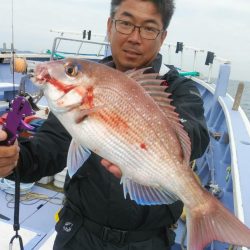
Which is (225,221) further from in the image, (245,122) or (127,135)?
(245,122)

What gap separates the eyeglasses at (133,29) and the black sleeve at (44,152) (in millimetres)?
776

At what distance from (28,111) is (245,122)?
3.49 meters

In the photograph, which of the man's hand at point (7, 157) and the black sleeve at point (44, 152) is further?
the black sleeve at point (44, 152)

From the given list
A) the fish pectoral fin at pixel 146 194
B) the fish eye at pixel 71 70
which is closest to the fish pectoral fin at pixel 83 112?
the fish eye at pixel 71 70

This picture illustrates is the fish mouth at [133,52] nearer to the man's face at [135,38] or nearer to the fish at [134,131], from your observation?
the man's face at [135,38]

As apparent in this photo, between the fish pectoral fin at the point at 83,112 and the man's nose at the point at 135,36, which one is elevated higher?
the man's nose at the point at 135,36

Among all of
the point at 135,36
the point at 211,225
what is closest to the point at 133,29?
the point at 135,36

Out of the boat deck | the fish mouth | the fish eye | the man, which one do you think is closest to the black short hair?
the man

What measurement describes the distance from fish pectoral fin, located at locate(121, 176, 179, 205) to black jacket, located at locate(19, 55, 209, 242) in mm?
481

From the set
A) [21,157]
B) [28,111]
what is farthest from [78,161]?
[21,157]

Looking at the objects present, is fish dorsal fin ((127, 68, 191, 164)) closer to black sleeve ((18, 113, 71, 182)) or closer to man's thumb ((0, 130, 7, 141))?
man's thumb ((0, 130, 7, 141))

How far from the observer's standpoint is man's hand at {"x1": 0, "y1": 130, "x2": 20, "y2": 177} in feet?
5.38

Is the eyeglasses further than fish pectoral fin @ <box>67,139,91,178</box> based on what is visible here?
Yes

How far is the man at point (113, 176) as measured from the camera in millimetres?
2107
